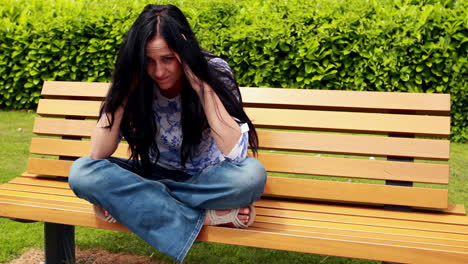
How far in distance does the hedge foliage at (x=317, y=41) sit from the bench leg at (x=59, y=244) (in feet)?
10.4

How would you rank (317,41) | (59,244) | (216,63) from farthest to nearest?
(317,41) → (59,244) → (216,63)

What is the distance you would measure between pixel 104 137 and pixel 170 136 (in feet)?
1.03

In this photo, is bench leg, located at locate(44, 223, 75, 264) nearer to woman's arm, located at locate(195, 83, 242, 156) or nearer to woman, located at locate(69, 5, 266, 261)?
woman, located at locate(69, 5, 266, 261)

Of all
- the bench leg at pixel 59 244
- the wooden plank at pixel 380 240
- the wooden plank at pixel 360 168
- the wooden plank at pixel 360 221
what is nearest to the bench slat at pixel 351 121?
the wooden plank at pixel 360 168

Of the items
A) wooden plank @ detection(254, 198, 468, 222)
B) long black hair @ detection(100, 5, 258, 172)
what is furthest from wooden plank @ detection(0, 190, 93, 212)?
wooden plank @ detection(254, 198, 468, 222)

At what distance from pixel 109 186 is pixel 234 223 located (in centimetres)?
54

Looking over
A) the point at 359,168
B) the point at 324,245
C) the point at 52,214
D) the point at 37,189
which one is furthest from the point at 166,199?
the point at 359,168

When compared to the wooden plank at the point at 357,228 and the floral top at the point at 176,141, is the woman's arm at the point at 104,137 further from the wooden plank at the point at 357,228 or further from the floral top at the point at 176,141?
the wooden plank at the point at 357,228

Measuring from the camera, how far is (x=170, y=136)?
2857 millimetres

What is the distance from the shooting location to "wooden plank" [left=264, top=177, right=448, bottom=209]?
114 inches

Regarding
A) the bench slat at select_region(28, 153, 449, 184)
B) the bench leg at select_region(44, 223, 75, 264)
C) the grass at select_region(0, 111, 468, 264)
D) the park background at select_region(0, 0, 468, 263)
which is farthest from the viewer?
the park background at select_region(0, 0, 468, 263)

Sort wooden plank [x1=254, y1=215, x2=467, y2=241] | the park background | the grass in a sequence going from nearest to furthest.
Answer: wooden plank [x1=254, y1=215, x2=467, y2=241]
the grass
the park background

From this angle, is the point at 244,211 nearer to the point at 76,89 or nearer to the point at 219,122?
the point at 219,122

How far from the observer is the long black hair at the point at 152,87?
8.18 ft
